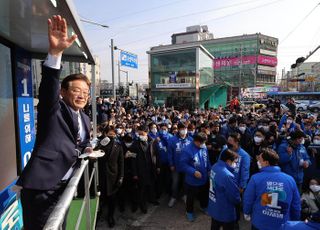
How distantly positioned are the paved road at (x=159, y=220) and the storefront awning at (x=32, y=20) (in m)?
3.39

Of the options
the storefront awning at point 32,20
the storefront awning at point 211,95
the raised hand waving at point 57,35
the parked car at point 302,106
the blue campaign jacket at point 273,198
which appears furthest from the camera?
the parked car at point 302,106

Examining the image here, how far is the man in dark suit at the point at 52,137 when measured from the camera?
4.74 ft

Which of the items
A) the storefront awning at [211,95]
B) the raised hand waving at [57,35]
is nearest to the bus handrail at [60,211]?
the raised hand waving at [57,35]

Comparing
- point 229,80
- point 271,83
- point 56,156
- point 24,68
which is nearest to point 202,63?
point 24,68

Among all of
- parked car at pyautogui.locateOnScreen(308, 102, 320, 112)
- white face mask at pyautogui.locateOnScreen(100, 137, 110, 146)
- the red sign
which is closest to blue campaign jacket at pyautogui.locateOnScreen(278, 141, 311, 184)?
white face mask at pyautogui.locateOnScreen(100, 137, 110, 146)

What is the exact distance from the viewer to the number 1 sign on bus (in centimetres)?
1566

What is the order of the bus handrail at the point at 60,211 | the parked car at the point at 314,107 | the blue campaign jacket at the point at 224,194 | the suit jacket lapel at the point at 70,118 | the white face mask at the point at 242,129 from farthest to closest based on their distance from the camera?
the parked car at the point at 314,107 < the white face mask at the point at 242,129 < the blue campaign jacket at the point at 224,194 < the suit jacket lapel at the point at 70,118 < the bus handrail at the point at 60,211

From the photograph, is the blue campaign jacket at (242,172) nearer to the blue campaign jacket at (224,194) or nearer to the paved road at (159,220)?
the blue campaign jacket at (224,194)

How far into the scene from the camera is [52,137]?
160 cm

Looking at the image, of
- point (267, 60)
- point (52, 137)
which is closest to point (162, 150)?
point (52, 137)

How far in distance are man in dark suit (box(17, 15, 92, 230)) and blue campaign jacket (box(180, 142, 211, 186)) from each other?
328cm

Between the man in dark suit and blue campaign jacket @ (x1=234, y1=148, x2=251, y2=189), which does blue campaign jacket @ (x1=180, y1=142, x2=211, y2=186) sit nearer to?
blue campaign jacket @ (x1=234, y1=148, x2=251, y2=189)

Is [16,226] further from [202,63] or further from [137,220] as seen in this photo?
[202,63]

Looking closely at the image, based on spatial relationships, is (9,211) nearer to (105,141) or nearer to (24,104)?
(24,104)
